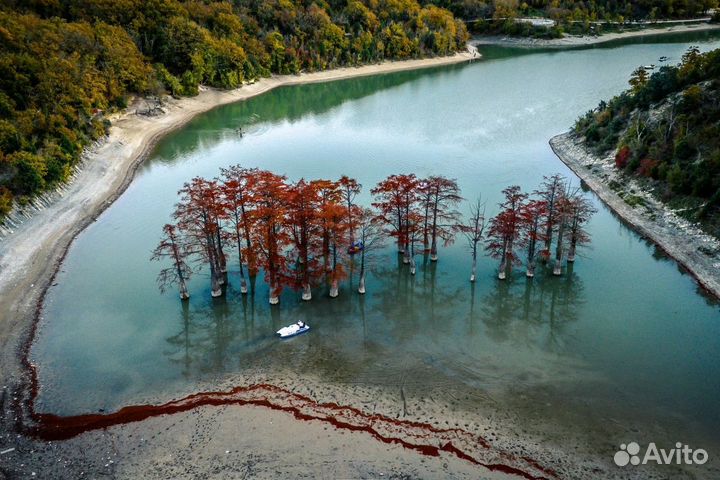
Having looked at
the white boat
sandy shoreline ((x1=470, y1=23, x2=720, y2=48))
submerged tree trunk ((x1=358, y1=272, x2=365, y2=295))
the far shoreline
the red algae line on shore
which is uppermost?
sandy shoreline ((x1=470, y1=23, x2=720, y2=48))

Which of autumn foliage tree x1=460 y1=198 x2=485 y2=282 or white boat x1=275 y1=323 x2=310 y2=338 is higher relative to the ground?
autumn foliage tree x1=460 y1=198 x2=485 y2=282

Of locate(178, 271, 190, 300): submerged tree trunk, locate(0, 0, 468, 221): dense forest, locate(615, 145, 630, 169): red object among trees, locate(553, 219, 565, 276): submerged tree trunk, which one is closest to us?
locate(178, 271, 190, 300): submerged tree trunk

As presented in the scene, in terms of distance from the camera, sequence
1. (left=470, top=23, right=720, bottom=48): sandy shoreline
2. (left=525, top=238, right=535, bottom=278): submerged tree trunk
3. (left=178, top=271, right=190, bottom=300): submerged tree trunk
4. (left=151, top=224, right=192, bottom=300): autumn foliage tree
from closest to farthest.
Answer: (left=151, top=224, right=192, bottom=300): autumn foliage tree
(left=178, top=271, right=190, bottom=300): submerged tree trunk
(left=525, top=238, right=535, bottom=278): submerged tree trunk
(left=470, top=23, right=720, bottom=48): sandy shoreline

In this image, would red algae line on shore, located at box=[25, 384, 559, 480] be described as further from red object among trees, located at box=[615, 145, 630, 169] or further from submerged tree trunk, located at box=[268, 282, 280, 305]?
red object among trees, located at box=[615, 145, 630, 169]

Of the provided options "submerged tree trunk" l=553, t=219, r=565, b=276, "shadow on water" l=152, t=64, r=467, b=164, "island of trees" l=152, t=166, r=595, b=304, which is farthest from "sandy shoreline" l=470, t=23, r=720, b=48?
"submerged tree trunk" l=553, t=219, r=565, b=276

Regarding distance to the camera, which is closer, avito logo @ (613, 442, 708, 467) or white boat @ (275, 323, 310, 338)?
avito logo @ (613, 442, 708, 467)

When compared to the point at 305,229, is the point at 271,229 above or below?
above

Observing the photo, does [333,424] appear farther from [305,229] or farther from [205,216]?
[205,216]

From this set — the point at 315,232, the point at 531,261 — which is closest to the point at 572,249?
the point at 531,261
